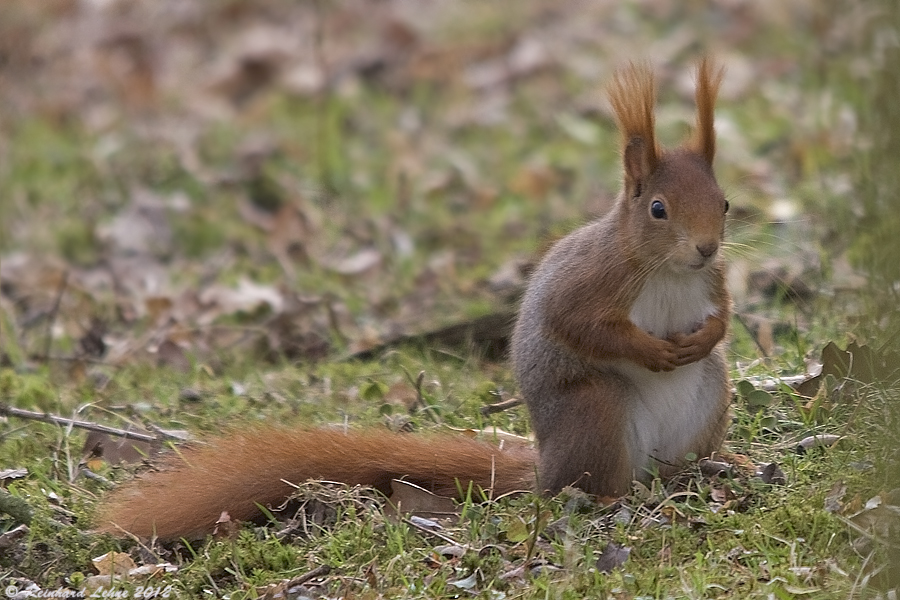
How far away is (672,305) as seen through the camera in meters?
2.85

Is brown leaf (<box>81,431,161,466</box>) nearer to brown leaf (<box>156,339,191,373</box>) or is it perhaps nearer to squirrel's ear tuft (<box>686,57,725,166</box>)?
brown leaf (<box>156,339,191,373</box>)

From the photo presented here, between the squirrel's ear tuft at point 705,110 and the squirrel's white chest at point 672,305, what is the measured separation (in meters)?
0.27

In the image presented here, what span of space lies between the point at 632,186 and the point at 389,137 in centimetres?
448

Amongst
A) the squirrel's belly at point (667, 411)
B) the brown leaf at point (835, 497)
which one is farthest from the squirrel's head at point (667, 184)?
the brown leaf at point (835, 497)

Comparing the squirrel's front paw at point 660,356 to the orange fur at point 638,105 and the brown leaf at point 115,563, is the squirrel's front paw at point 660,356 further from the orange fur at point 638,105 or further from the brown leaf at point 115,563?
the brown leaf at point 115,563

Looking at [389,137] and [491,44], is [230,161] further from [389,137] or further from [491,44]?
[491,44]

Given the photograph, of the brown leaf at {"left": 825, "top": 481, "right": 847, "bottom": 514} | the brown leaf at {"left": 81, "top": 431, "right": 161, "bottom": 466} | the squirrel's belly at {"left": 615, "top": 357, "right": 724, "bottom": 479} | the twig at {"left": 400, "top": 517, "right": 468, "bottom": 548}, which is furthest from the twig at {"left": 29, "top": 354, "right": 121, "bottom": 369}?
the brown leaf at {"left": 825, "top": 481, "right": 847, "bottom": 514}

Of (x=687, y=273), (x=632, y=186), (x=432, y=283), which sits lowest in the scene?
(x=432, y=283)

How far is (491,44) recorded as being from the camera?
8258 mm

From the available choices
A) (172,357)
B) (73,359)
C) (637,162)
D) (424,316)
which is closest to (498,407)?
(637,162)

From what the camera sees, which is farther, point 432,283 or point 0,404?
point 432,283

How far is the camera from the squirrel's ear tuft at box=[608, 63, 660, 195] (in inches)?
109

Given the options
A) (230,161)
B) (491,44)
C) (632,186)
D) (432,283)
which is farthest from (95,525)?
(491,44)

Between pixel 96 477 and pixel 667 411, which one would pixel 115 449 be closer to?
pixel 96 477
